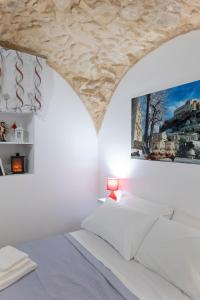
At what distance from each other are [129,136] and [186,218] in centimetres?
109

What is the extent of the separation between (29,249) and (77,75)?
6.29 ft

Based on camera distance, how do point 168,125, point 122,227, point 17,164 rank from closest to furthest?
point 122,227, point 168,125, point 17,164

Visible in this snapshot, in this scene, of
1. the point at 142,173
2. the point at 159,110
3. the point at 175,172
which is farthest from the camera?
the point at 142,173

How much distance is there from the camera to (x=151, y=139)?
7.89ft

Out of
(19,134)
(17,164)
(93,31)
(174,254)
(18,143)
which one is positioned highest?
(93,31)

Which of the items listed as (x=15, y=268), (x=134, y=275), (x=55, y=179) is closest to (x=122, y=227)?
(x=134, y=275)

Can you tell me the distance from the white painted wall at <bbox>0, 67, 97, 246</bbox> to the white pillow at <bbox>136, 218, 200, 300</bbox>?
141 centimetres

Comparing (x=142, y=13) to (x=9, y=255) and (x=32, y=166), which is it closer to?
(x=32, y=166)

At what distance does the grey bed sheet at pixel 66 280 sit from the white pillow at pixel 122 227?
0.22 meters

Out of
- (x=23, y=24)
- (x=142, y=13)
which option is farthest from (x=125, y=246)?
(x=23, y=24)

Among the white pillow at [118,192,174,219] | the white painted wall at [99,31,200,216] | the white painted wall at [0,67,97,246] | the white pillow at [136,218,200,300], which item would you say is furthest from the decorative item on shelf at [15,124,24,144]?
the white pillow at [136,218,200,300]

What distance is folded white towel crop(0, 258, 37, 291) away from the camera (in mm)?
1459

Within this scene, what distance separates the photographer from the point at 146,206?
89.7 inches

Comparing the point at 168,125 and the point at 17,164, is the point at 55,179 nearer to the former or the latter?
the point at 17,164
